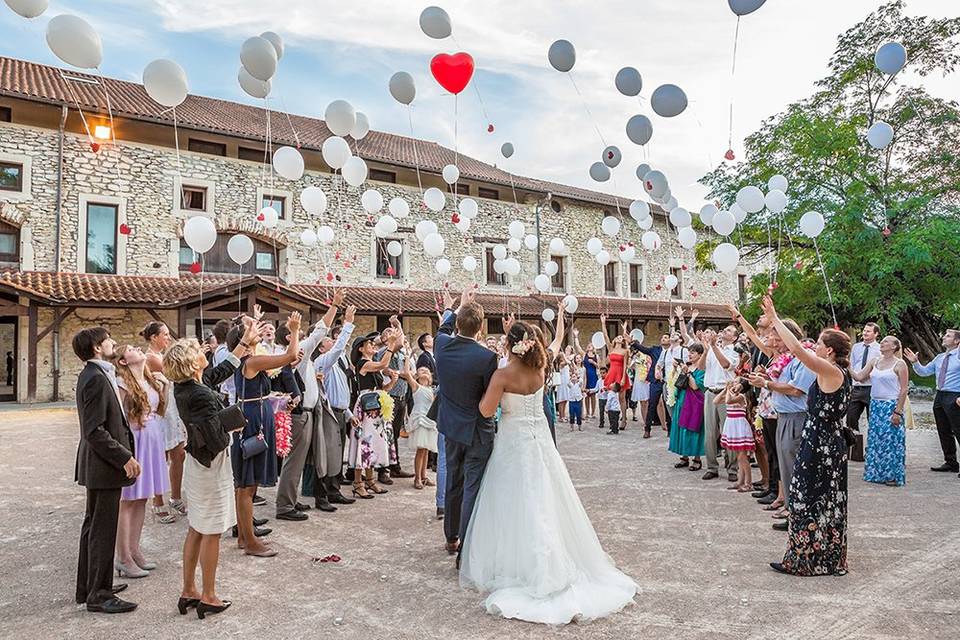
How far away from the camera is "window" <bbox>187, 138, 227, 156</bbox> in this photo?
1669 centimetres

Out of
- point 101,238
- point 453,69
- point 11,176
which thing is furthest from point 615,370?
point 11,176

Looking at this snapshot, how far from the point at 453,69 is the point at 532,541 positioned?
5099mm

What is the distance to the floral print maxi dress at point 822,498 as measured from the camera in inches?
149

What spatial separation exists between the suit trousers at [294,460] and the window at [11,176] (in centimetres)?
1422

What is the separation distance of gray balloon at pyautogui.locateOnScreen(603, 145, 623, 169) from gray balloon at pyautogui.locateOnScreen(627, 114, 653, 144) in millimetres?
926

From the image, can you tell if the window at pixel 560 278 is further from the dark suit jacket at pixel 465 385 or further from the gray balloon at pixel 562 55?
the dark suit jacket at pixel 465 385

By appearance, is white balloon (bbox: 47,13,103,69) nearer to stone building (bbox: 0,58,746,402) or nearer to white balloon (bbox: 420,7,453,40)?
white balloon (bbox: 420,7,453,40)

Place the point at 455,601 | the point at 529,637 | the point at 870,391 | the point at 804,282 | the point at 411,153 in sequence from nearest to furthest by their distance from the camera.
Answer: the point at 529,637
the point at 455,601
the point at 870,391
the point at 804,282
the point at 411,153

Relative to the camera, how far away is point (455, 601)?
3.46m

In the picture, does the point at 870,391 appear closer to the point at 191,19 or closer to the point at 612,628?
the point at 612,628

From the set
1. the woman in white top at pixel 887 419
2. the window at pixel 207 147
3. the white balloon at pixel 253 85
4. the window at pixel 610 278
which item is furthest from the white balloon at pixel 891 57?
the window at pixel 610 278

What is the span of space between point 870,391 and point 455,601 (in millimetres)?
6006

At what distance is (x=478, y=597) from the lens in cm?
352

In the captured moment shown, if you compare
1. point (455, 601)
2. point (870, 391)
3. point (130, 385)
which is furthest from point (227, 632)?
point (870, 391)
